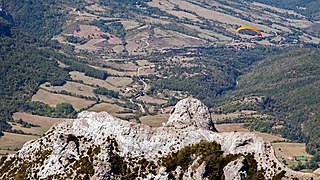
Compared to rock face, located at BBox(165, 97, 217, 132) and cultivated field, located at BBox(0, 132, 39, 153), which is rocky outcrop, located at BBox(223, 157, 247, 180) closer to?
rock face, located at BBox(165, 97, 217, 132)

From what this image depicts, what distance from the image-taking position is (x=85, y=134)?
5938 centimetres

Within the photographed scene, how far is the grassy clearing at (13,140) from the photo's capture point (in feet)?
589

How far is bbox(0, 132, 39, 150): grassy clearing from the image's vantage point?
180 meters

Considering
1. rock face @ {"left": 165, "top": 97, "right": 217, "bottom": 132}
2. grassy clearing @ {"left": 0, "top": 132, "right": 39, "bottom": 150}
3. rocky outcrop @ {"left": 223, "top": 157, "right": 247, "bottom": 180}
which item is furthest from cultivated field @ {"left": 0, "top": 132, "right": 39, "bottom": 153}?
rocky outcrop @ {"left": 223, "top": 157, "right": 247, "bottom": 180}

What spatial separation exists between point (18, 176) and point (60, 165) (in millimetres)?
5447

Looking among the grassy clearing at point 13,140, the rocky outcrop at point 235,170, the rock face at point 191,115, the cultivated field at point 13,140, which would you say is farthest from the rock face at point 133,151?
the grassy clearing at point 13,140

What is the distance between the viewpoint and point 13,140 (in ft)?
616

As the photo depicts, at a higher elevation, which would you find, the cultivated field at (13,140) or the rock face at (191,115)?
the rock face at (191,115)

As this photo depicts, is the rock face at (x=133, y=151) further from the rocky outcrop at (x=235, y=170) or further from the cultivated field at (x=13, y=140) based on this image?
the cultivated field at (x=13, y=140)

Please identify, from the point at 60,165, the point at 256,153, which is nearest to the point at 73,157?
the point at 60,165

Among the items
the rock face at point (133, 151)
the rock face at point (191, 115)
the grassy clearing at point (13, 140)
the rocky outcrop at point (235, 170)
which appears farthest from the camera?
the grassy clearing at point (13, 140)

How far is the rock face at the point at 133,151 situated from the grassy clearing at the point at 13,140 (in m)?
122

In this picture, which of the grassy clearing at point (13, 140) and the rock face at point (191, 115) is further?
the grassy clearing at point (13, 140)

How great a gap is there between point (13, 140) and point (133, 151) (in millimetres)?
137212
